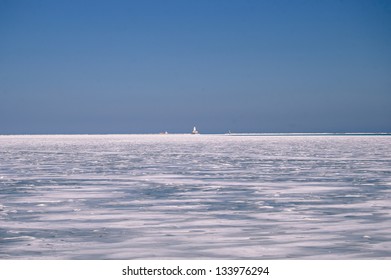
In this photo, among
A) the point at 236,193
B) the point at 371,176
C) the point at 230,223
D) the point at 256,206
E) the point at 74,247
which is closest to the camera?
Result: the point at 74,247

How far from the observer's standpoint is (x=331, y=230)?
10.3m

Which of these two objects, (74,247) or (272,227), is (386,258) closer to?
(272,227)

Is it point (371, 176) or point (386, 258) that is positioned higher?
point (371, 176)

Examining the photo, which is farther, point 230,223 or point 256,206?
point 256,206

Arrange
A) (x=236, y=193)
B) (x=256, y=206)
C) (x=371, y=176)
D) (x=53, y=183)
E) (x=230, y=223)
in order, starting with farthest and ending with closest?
(x=371, y=176) < (x=53, y=183) < (x=236, y=193) < (x=256, y=206) < (x=230, y=223)

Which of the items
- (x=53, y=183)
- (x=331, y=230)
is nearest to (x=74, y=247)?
(x=331, y=230)

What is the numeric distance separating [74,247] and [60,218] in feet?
9.58

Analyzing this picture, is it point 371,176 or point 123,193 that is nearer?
point 123,193

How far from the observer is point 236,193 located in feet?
53.0

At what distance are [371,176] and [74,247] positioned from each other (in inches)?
565

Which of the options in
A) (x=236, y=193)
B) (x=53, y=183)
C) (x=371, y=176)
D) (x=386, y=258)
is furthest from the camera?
(x=371, y=176)

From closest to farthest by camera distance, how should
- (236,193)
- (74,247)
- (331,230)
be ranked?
(74,247)
(331,230)
(236,193)
